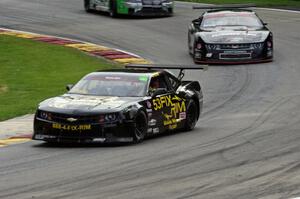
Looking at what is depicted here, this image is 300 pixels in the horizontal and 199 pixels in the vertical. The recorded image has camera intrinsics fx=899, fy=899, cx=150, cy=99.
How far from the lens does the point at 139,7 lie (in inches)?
1465

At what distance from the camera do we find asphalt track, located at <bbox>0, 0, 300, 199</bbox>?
1042 cm

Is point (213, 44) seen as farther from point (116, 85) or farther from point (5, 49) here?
point (116, 85)

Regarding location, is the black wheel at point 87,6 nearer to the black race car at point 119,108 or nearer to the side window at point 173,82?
the black race car at point 119,108

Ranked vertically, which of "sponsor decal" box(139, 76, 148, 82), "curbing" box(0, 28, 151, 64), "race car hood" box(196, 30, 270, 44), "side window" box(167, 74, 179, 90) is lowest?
"curbing" box(0, 28, 151, 64)

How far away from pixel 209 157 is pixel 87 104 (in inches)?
105

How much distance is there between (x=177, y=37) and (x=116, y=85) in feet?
58.6

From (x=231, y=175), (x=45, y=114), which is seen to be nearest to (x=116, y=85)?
(x=45, y=114)

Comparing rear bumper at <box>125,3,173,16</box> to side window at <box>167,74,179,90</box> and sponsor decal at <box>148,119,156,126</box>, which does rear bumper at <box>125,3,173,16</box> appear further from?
sponsor decal at <box>148,119,156,126</box>

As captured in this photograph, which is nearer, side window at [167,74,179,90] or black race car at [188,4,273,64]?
side window at [167,74,179,90]

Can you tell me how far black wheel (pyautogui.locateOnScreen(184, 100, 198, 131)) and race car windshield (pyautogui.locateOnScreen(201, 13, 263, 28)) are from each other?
37.8ft

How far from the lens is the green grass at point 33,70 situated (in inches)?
842

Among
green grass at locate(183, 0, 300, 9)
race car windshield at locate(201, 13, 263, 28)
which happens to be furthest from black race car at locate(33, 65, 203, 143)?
green grass at locate(183, 0, 300, 9)

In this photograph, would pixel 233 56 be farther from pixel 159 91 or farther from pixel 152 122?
pixel 152 122

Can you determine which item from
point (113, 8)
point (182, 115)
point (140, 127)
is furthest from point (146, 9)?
point (140, 127)
